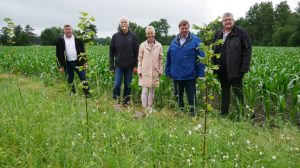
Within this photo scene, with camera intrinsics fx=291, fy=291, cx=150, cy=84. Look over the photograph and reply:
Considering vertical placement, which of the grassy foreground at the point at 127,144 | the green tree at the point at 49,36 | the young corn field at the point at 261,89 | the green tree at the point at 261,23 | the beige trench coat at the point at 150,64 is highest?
the green tree at the point at 261,23

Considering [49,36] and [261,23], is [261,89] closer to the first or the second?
[49,36]

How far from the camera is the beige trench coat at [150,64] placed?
5449 mm

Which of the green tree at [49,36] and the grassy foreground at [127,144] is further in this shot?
the green tree at [49,36]

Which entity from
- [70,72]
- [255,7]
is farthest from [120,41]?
[255,7]

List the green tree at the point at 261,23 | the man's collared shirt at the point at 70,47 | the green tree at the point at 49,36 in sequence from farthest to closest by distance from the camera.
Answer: the green tree at the point at 261,23, the green tree at the point at 49,36, the man's collared shirt at the point at 70,47

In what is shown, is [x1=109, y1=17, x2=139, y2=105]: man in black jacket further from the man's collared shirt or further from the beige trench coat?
the man's collared shirt

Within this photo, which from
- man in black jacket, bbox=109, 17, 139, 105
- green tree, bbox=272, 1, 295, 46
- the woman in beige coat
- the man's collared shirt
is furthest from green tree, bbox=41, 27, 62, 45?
the woman in beige coat

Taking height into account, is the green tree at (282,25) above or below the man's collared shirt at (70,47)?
above

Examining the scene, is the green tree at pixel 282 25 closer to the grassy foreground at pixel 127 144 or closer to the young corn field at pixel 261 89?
the young corn field at pixel 261 89

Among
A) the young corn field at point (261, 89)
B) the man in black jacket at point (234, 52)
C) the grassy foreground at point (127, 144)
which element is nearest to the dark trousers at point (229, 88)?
the man in black jacket at point (234, 52)

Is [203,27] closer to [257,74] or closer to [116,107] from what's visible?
[116,107]

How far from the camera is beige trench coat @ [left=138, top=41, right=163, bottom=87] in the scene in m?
5.45

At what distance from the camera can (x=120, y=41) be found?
6109mm

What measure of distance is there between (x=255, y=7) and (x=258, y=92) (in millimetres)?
79453
